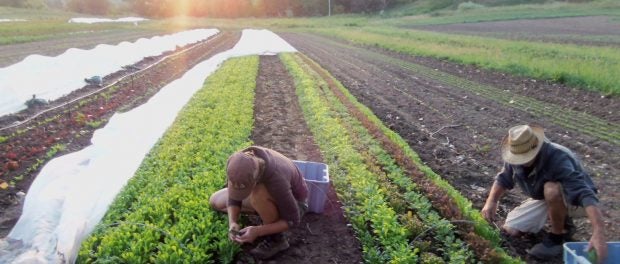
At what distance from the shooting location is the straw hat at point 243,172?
3807 mm

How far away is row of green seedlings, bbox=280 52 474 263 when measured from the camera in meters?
4.58

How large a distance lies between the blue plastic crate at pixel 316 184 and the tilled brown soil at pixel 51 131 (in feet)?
10.9

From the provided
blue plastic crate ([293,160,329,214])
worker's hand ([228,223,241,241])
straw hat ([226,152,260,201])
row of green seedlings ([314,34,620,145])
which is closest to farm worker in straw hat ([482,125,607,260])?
blue plastic crate ([293,160,329,214])

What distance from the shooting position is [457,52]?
66.3ft

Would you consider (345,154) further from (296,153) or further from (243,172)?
(243,172)

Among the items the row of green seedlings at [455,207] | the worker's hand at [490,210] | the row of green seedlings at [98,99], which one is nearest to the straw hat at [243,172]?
the row of green seedlings at [455,207]

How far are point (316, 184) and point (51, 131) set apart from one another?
606 cm

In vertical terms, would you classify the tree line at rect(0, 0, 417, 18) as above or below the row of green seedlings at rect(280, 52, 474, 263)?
above

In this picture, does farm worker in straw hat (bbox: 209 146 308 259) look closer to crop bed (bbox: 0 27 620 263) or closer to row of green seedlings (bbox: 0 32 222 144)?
crop bed (bbox: 0 27 620 263)

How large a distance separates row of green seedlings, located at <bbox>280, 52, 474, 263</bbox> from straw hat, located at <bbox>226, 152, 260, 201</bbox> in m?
1.70

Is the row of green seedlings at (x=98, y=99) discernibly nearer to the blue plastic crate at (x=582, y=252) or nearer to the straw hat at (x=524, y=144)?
the straw hat at (x=524, y=144)

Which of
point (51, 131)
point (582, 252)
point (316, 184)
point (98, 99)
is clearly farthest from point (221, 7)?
point (582, 252)

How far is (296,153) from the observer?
7762 millimetres

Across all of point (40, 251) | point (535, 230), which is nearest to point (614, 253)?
point (535, 230)
